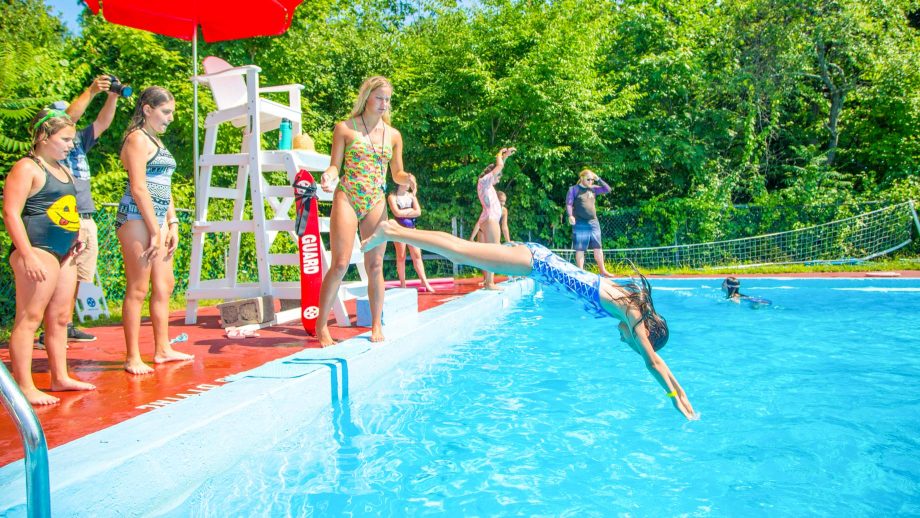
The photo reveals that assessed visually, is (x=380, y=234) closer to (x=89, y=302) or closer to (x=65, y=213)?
(x=65, y=213)

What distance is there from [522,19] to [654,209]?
586 centimetres

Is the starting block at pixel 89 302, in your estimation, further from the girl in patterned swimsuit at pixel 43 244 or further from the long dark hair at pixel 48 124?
the long dark hair at pixel 48 124

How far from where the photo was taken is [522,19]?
15656 mm

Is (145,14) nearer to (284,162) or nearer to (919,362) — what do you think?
(284,162)

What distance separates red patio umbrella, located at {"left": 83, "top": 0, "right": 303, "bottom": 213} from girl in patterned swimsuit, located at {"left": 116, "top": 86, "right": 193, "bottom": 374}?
6.40ft

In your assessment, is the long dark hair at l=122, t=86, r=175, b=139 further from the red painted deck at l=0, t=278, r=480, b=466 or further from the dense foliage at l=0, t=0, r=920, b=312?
the dense foliage at l=0, t=0, r=920, b=312

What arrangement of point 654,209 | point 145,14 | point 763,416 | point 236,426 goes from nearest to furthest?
point 236,426
point 763,416
point 145,14
point 654,209

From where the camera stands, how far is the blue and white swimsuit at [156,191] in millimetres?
3922

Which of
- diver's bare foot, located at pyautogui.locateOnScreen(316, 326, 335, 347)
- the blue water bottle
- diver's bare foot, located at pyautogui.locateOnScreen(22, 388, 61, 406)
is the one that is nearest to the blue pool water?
diver's bare foot, located at pyautogui.locateOnScreen(316, 326, 335, 347)

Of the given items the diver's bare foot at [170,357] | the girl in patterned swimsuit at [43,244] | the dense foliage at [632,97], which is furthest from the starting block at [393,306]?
the dense foliage at [632,97]

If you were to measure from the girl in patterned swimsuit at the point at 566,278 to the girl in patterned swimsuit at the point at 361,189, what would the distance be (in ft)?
3.54

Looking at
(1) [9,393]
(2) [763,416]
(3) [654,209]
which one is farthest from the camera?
(3) [654,209]

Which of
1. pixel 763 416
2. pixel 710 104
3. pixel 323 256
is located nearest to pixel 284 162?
pixel 323 256

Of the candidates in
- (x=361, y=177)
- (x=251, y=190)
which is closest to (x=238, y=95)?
(x=251, y=190)
